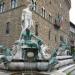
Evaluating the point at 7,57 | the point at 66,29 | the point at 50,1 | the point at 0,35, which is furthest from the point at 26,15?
the point at 66,29

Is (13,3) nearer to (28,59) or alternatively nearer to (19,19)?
(19,19)

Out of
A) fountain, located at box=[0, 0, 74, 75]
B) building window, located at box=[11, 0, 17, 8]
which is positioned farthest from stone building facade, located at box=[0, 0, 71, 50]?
fountain, located at box=[0, 0, 74, 75]

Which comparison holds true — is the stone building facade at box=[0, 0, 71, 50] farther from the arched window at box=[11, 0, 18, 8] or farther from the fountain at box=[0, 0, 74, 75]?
the fountain at box=[0, 0, 74, 75]

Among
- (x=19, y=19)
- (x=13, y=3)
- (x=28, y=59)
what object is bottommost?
(x=28, y=59)

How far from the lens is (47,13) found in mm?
33219

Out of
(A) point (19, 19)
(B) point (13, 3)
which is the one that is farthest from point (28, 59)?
(B) point (13, 3)

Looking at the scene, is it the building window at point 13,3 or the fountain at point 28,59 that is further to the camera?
the building window at point 13,3

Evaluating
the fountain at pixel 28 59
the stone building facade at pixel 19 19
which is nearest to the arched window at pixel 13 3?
the stone building facade at pixel 19 19

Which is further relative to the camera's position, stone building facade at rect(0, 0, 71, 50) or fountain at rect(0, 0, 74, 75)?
stone building facade at rect(0, 0, 71, 50)

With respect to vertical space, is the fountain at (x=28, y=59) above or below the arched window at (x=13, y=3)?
below

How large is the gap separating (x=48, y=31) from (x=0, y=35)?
878 cm

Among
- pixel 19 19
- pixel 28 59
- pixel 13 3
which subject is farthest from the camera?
pixel 13 3

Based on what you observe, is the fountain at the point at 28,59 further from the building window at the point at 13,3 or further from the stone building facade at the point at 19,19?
the building window at the point at 13,3

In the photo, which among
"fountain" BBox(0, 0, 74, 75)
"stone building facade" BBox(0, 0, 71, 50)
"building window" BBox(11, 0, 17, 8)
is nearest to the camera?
"fountain" BBox(0, 0, 74, 75)
